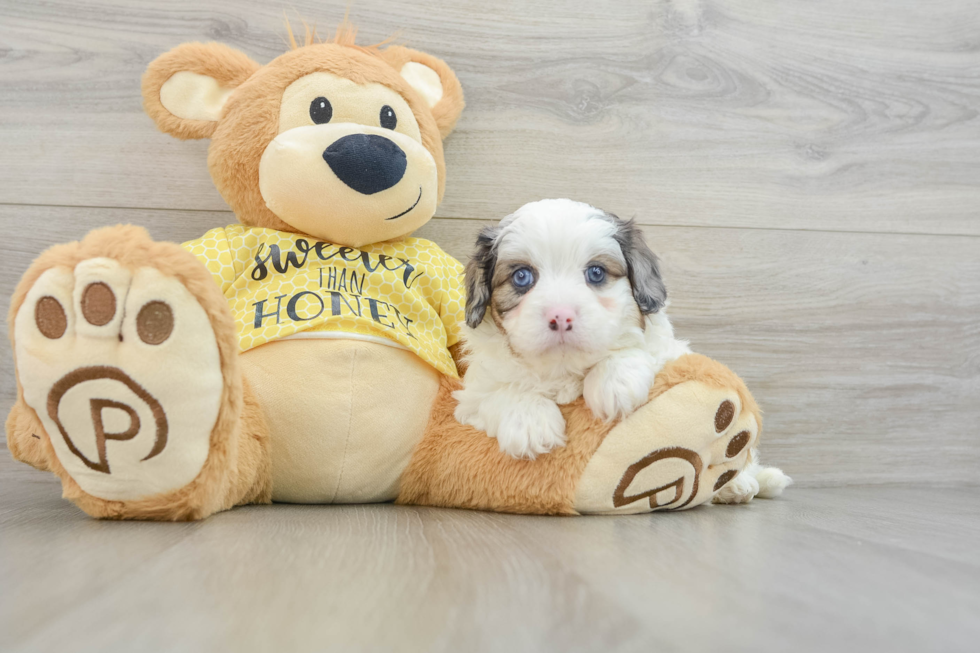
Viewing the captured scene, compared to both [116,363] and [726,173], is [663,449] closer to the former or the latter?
[116,363]

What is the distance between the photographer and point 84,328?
0.75m

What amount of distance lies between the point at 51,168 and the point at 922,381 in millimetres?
2009

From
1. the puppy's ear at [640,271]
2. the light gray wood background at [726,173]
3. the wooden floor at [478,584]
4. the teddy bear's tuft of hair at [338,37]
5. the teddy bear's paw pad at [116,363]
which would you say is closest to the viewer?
the wooden floor at [478,584]

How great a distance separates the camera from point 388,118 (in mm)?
1191

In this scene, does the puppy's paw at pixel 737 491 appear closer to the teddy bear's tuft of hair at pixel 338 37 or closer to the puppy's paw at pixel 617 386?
the puppy's paw at pixel 617 386

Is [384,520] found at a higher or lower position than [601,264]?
Result: lower

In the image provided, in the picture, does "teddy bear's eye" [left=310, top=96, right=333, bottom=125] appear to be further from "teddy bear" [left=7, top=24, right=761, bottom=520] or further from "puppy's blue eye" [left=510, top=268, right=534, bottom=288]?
"puppy's blue eye" [left=510, top=268, right=534, bottom=288]

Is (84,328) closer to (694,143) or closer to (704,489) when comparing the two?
(704,489)

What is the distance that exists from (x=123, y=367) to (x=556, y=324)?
53 cm

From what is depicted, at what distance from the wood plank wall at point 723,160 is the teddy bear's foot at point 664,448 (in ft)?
1.98

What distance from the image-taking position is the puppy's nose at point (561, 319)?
0.94 meters

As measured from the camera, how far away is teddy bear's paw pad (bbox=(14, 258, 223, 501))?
75cm

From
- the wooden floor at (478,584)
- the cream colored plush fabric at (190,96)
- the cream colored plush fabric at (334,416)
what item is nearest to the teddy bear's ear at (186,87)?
the cream colored plush fabric at (190,96)

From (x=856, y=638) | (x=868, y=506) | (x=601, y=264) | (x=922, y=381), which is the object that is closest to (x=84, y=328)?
(x=601, y=264)
